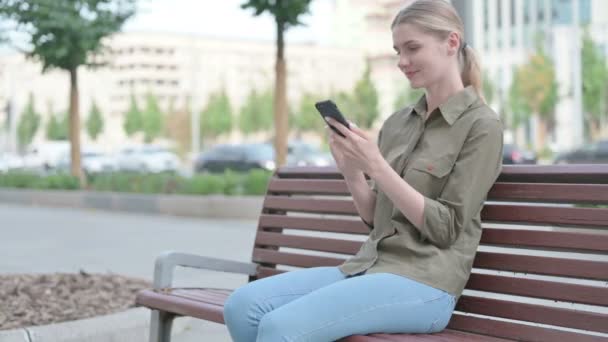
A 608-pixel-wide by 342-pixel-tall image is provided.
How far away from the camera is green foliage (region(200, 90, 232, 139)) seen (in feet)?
249

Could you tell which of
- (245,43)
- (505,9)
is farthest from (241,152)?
(245,43)

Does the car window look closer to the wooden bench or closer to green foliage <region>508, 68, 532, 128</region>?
green foliage <region>508, 68, 532, 128</region>

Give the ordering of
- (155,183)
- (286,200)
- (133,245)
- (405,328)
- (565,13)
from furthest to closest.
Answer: (565,13)
(155,183)
(133,245)
(286,200)
(405,328)

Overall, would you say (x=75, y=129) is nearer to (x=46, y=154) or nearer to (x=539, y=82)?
(x=46, y=154)

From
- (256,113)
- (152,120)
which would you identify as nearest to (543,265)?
(256,113)

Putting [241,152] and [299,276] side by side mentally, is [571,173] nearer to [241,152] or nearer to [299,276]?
[299,276]

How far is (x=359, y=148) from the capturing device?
2.78 m

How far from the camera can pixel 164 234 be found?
12.3 m

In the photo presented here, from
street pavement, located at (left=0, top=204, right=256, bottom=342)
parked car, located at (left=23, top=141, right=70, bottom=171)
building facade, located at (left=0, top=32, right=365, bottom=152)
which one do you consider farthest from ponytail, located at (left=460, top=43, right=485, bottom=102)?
building facade, located at (left=0, top=32, right=365, bottom=152)

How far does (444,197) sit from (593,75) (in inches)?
1667

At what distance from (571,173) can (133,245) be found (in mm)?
8319

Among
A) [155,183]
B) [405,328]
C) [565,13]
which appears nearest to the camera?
[405,328]

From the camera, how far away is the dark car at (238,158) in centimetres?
2778

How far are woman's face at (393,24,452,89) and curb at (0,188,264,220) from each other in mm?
11035
